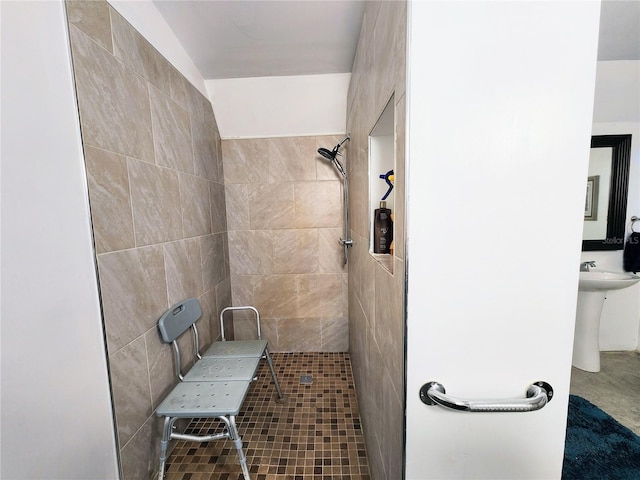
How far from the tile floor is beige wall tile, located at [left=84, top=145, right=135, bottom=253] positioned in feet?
8.73

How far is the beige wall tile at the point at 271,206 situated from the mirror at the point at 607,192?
86.3 inches

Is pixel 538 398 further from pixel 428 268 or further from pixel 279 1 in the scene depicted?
pixel 279 1

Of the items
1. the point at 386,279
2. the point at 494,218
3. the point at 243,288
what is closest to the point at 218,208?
the point at 243,288

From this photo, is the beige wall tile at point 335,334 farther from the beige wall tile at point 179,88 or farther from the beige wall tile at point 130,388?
the beige wall tile at point 179,88

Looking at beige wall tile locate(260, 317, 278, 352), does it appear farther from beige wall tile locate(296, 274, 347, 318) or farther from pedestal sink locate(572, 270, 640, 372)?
pedestal sink locate(572, 270, 640, 372)

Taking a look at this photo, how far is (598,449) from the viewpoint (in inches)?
47.1

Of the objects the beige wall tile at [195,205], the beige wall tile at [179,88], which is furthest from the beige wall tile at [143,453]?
the beige wall tile at [179,88]

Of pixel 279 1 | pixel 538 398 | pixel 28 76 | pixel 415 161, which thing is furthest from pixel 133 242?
pixel 538 398

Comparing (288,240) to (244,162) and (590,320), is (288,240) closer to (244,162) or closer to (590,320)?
(244,162)

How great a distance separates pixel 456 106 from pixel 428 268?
13.4 inches

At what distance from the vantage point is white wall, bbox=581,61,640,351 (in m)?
1.70

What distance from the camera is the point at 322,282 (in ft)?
6.91

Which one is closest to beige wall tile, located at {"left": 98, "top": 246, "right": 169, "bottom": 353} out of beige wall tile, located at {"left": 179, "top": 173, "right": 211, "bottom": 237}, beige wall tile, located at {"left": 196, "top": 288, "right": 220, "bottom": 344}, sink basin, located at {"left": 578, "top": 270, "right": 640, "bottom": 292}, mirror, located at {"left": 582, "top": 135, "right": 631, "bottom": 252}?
beige wall tile, located at {"left": 179, "top": 173, "right": 211, "bottom": 237}

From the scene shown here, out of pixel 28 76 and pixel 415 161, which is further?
pixel 28 76
